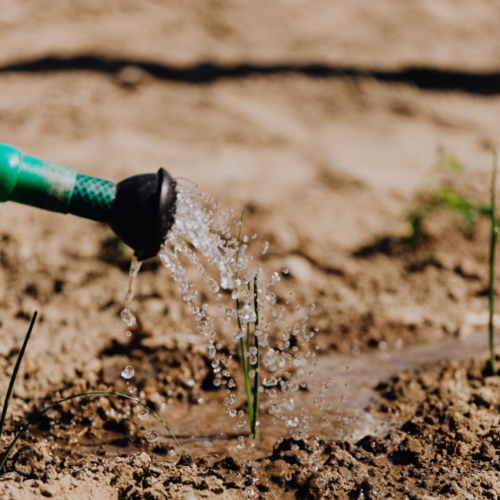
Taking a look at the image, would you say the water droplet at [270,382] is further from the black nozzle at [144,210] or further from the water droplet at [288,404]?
the black nozzle at [144,210]

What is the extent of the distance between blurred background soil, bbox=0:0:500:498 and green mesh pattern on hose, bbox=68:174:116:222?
753 mm

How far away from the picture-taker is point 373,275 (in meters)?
2.91

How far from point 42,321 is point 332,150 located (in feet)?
7.05

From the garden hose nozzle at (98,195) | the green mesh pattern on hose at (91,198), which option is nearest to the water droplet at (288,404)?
the garden hose nozzle at (98,195)

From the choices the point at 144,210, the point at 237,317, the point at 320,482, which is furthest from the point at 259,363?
the point at 144,210

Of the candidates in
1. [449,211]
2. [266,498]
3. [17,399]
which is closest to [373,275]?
[449,211]

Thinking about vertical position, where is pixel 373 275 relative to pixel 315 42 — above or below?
below

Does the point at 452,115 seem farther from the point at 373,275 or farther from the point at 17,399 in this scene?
the point at 17,399

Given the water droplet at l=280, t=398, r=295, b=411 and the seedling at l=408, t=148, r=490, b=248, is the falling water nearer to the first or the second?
the water droplet at l=280, t=398, r=295, b=411

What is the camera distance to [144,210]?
4.32 ft

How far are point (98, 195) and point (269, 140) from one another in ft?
8.15

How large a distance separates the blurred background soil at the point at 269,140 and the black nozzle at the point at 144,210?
0.73 meters

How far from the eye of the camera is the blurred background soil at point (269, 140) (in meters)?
2.62

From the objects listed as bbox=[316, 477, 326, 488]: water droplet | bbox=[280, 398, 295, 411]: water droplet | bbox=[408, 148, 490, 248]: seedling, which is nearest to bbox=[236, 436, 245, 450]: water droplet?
bbox=[280, 398, 295, 411]: water droplet
